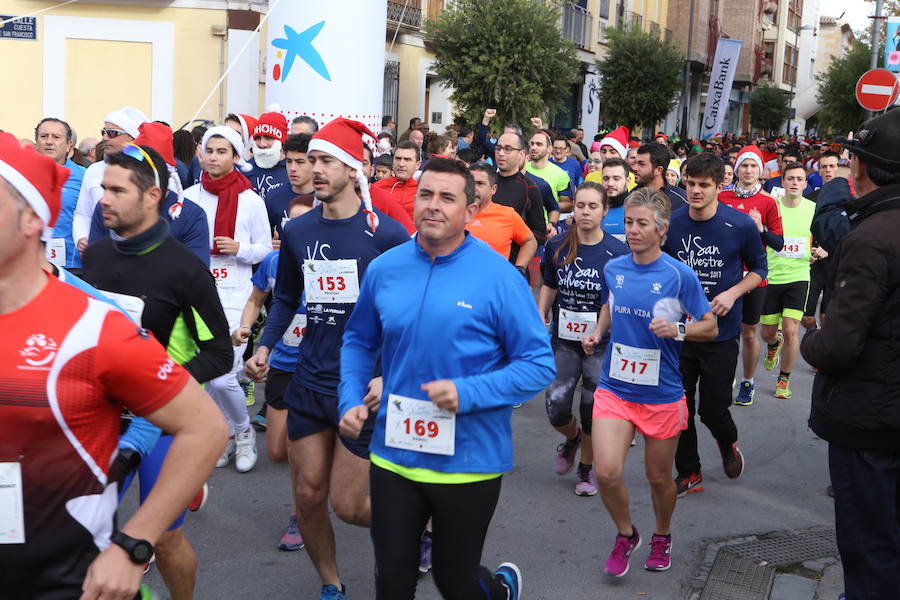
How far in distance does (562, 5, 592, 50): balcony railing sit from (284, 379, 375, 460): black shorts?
3099cm

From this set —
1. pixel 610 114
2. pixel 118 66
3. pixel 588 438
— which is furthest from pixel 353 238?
pixel 610 114

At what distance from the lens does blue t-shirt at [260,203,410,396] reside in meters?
4.58

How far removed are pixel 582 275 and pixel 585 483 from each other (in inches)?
48.9

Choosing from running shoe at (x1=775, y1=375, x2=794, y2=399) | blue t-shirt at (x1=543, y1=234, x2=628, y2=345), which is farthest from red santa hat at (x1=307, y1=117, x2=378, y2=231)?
running shoe at (x1=775, y1=375, x2=794, y2=399)

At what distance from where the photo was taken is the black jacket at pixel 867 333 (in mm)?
3605

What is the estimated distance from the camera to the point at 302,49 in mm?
12172

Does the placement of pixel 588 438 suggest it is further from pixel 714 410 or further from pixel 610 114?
pixel 610 114

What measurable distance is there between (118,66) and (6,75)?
2.07 meters

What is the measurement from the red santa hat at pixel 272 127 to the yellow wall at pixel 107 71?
12231mm

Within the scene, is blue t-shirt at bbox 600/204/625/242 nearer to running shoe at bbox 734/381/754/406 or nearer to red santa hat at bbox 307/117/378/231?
running shoe at bbox 734/381/754/406

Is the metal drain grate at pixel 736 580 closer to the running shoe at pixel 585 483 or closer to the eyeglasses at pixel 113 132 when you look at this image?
the running shoe at pixel 585 483

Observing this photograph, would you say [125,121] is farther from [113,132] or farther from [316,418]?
[316,418]

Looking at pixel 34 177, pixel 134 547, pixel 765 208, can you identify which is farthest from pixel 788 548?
pixel 34 177

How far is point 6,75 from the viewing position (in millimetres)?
20234
